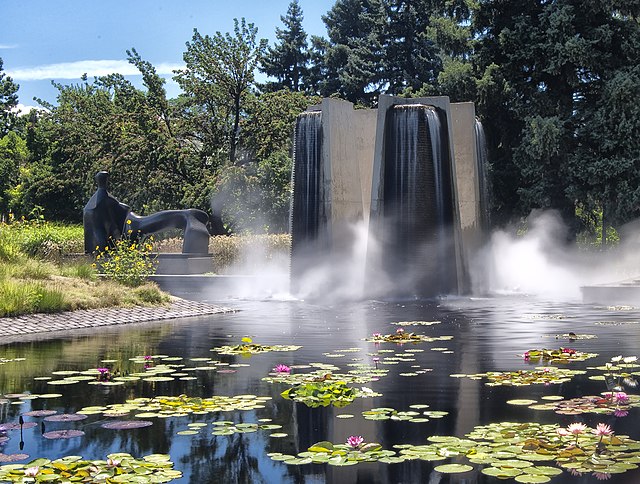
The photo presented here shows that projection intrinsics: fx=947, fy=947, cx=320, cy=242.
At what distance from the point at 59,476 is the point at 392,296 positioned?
19.0 metres

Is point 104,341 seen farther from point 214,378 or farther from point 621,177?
point 621,177

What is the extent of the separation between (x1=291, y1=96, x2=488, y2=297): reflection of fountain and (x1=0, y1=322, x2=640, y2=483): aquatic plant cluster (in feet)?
44.9

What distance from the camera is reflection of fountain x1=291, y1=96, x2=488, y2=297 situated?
24250 mm

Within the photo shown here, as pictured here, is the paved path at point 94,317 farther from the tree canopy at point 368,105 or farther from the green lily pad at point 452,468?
the tree canopy at point 368,105

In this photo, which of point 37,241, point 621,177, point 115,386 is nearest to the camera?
point 115,386

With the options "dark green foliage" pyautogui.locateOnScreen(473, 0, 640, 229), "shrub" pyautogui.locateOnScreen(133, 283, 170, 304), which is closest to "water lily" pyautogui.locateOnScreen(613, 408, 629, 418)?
"shrub" pyautogui.locateOnScreen(133, 283, 170, 304)

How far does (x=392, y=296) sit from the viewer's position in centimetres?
2405

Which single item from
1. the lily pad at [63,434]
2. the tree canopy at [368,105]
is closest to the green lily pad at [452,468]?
the lily pad at [63,434]

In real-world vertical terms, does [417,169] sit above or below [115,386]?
above

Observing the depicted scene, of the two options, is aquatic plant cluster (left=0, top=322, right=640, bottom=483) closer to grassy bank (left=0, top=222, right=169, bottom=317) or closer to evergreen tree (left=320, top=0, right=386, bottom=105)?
grassy bank (left=0, top=222, right=169, bottom=317)

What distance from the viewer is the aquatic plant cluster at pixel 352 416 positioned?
5461 mm

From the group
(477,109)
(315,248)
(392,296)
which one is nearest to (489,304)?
(392,296)

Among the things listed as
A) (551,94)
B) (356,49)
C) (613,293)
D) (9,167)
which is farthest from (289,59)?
(613,293)

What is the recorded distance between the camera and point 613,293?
20.6 m
